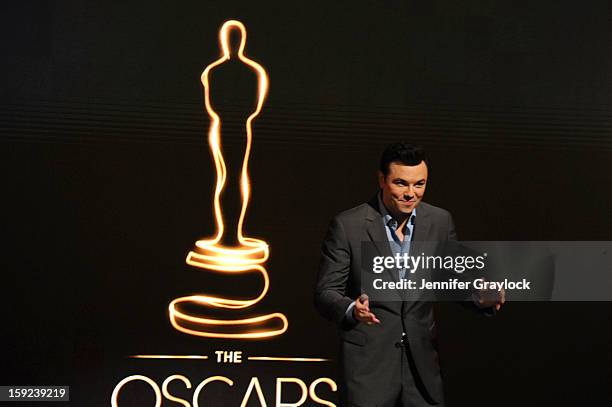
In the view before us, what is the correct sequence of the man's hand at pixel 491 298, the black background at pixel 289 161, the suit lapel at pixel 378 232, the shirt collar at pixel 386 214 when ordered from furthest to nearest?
the black background at pixel 289 161, the shirt collar at pixel 386 214, the suit lapel at pixel 378 232, the man's hand at pixel 491 298

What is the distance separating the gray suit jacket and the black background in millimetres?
1287

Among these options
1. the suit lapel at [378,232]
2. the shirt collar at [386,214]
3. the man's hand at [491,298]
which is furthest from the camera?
the shirt collar at [386,214]

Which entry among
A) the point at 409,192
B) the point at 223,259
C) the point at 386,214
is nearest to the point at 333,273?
the point at 386,214

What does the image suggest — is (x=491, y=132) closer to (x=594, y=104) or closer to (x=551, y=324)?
(x=594, y=104)

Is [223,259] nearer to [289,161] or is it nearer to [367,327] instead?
[289,161]

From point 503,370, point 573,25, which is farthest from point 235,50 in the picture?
point 503,370

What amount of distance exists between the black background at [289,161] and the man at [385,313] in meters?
1.22

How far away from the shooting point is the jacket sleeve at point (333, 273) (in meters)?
3.01

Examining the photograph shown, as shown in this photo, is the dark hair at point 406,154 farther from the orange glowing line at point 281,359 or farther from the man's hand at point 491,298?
the orange glowing line at point 281,359

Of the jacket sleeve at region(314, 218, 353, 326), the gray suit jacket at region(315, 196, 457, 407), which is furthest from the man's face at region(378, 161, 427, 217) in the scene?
the jacket sleeve at region(314, 218, 353, 326)

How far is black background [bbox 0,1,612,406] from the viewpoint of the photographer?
4.39m

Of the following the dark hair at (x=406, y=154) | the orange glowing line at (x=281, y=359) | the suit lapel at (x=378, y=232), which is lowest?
the orange glowing line at (x=281, y=359)

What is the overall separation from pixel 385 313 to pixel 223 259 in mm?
1560

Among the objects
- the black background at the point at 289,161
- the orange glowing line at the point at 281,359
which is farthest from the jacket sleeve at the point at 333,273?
the orange glowing line at the point at 281,359
